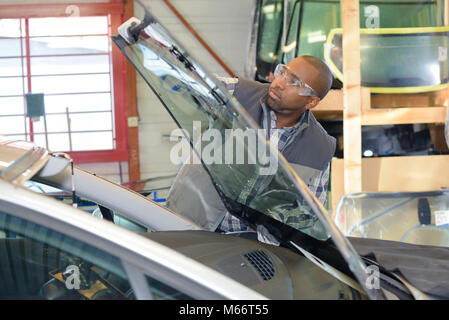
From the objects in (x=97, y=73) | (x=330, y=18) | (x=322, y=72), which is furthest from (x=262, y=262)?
(x=97, y=73)

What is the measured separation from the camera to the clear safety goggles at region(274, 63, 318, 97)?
2068 mm

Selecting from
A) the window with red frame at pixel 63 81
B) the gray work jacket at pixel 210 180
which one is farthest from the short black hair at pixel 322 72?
the window with red frame at pixel 63 81

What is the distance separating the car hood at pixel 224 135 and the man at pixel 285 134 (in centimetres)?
13

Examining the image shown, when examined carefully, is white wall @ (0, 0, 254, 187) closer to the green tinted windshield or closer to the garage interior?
the garage interior

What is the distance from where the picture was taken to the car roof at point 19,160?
3.35 feet

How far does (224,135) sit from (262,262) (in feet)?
1.45

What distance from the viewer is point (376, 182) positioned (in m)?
3.54

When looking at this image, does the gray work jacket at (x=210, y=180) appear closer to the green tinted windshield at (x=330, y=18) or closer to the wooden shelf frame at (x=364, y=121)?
the wooden shelf frame at (x=364, y=121)

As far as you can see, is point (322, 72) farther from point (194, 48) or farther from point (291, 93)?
point (194, 48)

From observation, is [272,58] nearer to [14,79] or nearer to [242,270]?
[14,79]

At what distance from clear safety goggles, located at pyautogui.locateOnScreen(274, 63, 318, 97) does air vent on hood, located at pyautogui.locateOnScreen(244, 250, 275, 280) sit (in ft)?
2.94

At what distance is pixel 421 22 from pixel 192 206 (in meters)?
3.13

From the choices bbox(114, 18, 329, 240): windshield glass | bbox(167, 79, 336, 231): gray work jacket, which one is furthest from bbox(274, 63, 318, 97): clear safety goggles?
bbox(114, 18, 329, 240): windshield glass
